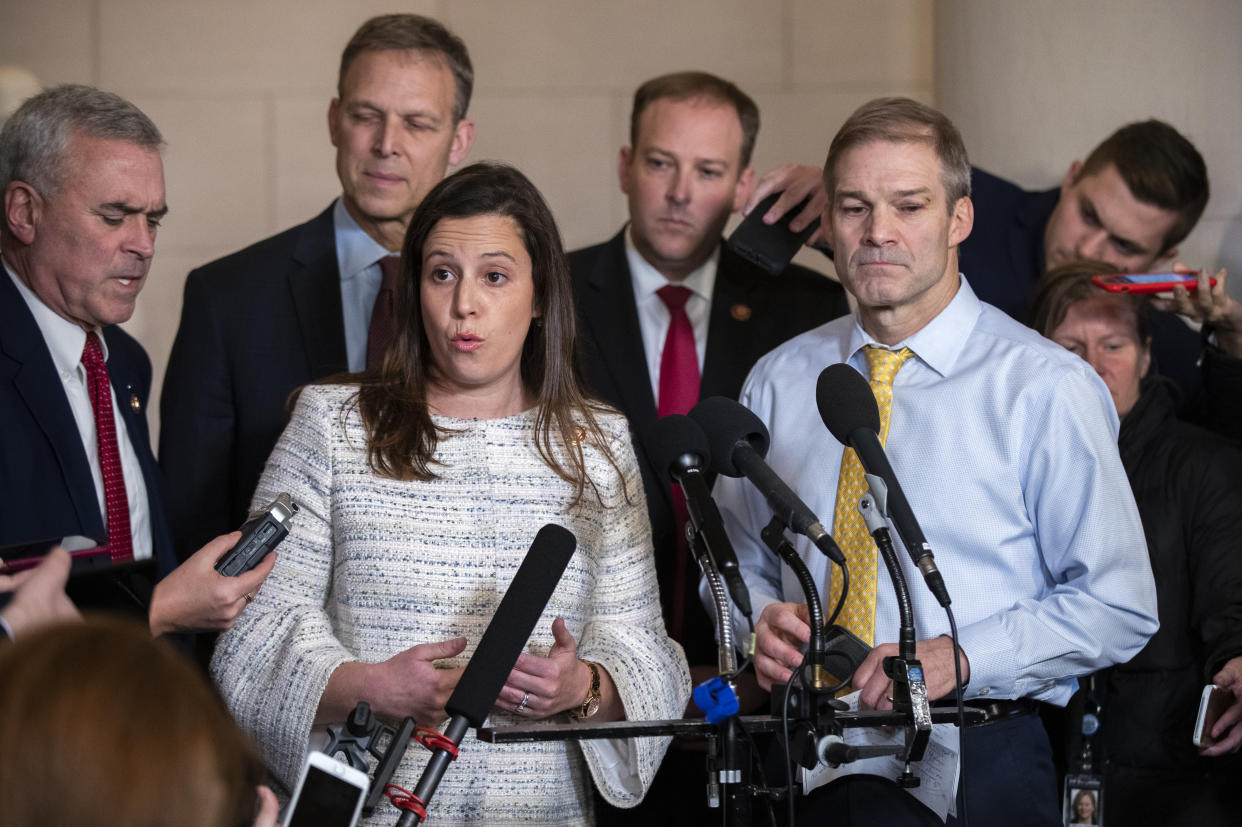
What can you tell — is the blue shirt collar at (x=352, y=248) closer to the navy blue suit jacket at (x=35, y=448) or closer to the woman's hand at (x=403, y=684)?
the navy blue suit jacket at (x=35, y=448)

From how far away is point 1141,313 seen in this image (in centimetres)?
307

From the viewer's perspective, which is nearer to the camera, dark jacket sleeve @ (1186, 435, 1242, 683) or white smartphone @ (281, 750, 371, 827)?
white smartphone @ (281, 750, 371, 827)

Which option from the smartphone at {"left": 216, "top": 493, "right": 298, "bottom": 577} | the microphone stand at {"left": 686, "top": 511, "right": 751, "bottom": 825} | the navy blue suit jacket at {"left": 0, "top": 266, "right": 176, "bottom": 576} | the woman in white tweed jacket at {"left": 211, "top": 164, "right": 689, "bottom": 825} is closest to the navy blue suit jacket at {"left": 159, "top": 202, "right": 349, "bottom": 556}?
the navy blue suit jacket at {"left": 0, "top": 266, "right": 176, "bottom": 576}

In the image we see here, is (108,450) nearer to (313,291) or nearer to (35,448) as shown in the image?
(35,448)

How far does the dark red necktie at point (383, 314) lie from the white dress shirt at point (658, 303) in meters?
0.59

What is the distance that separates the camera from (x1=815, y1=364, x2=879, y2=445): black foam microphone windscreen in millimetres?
1786

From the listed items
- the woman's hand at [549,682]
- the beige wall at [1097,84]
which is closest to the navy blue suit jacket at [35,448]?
the woman's hand at [549,682]

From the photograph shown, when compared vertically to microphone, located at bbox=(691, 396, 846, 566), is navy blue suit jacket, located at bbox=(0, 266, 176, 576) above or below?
below

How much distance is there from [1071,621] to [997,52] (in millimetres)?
2484

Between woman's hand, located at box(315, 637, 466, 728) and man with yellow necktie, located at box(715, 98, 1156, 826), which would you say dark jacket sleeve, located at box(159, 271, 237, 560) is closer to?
woman's hand, located at box(315, 637, 466, 728)

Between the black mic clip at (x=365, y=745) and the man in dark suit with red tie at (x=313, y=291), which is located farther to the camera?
the man in dark suit with red tie at (x=313, y=291)

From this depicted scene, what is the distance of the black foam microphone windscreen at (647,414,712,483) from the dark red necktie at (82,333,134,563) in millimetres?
1268

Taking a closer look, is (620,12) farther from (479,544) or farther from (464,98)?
(479,544)

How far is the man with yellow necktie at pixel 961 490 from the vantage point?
84.4 inches
